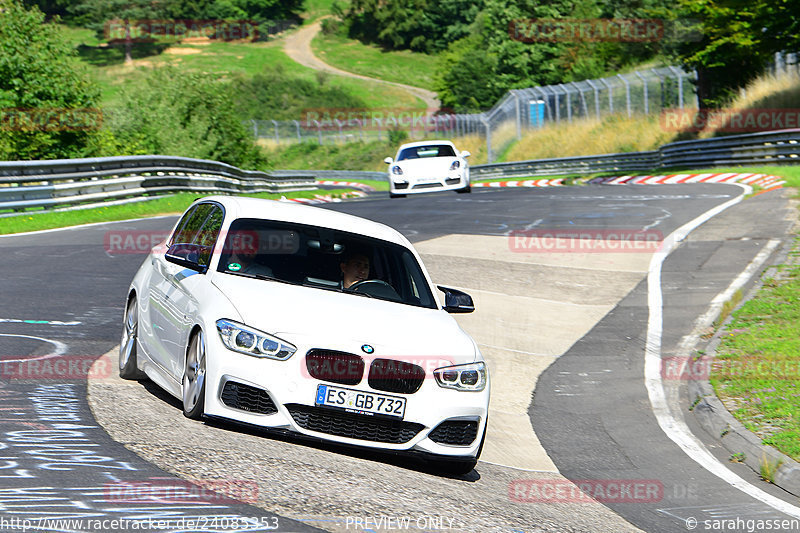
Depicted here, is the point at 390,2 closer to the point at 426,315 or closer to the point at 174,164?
the point at 174,164

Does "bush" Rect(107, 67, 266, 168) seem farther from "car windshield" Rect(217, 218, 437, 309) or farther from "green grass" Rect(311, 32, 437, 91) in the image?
"green grass" Rect(311, 32, 437, 91)

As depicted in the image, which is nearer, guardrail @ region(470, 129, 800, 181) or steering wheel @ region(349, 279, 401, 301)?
steering wheel @ region(349, 279, 401, 301)

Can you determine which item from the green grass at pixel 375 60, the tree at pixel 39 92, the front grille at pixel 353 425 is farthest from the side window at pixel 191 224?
the green grass at pixel 375 60

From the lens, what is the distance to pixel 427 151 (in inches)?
1148

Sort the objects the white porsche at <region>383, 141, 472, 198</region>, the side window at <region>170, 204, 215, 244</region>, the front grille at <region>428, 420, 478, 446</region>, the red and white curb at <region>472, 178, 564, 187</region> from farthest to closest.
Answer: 1. the red and white curb at <region>472, 178, 564, 187</region>
2. the white porsche at <region>383, 141, 472, 198</region>
3. the side window at <region>170, 204, 215, 244</region>
4. the front grille at <region>428, 420, 478, 446</region>

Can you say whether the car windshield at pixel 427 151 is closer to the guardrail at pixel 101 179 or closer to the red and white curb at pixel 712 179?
the guardrail at pixel 101 179

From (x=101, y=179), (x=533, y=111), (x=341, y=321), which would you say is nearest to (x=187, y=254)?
(x=341, y=321)

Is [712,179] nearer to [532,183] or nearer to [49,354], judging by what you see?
[532,183]

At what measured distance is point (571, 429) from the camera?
9164mm

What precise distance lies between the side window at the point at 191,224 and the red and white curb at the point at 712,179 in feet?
63.1

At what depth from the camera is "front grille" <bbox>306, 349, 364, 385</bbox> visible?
643 centimetres

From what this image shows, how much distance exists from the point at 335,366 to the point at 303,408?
322 millimetres

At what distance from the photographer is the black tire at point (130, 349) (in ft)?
26.8

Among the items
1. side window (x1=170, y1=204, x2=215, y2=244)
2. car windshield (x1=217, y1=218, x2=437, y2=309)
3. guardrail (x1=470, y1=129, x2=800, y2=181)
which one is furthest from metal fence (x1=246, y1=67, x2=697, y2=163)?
car windshield (x1=217, y1=218, x2=437, y2=309)
